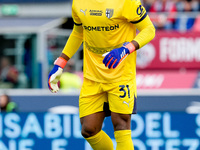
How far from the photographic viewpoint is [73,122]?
777 centimetres

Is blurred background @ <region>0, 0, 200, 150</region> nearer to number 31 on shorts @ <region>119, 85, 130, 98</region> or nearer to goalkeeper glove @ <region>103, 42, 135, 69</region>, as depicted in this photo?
number 31 on shorts @ <region>119, 85, 130, 98</region>

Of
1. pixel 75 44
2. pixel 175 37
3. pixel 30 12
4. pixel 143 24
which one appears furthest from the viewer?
pixel 30 12

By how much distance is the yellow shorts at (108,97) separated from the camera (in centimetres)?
587

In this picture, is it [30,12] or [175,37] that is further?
[30,12]

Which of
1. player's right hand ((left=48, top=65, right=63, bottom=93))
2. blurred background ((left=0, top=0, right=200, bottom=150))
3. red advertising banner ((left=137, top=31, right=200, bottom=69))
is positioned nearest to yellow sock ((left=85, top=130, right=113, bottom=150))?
player's right hand ((left=48, top=65, right=63, bottom=93))

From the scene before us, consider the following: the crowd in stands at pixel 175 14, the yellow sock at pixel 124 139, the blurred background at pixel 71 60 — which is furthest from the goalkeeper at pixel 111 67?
the crowd in stands at pixel 175 14

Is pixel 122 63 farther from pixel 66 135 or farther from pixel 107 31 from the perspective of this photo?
pixel 66 135

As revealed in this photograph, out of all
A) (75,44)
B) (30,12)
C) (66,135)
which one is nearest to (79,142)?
(66,135)

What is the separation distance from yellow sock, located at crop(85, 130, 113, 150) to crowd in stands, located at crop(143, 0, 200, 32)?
8109 millimetres

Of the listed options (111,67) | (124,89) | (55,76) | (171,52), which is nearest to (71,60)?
(171,52)

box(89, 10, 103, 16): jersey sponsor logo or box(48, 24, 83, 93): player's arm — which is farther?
box(48, 24, 83, 93): player's arm

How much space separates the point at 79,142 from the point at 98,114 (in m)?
1.86

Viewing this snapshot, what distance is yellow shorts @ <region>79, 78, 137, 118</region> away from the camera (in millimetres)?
5871

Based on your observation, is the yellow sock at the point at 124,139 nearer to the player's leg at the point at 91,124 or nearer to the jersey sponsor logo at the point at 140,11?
the player's leg at the point at 91,124
